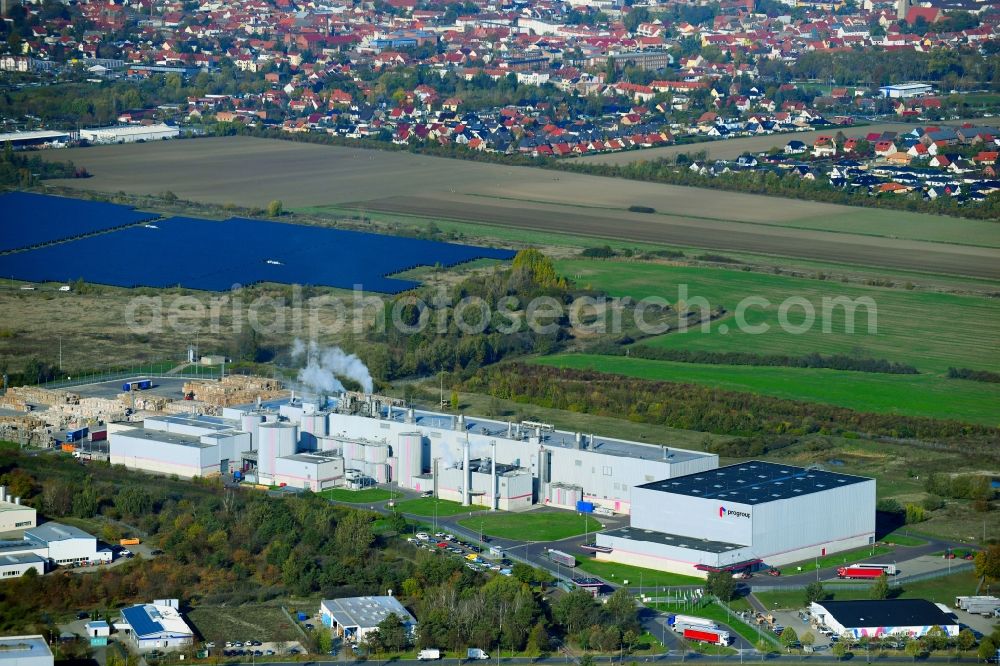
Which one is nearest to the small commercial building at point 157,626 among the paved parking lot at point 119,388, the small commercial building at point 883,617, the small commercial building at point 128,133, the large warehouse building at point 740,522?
the large warehouse building at point 740,522

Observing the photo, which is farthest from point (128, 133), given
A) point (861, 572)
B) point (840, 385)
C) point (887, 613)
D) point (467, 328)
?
point (887, 613)

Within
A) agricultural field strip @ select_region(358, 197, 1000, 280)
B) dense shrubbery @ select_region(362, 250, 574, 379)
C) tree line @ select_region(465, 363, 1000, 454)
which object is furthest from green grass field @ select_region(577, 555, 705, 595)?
agricultural field strip @ select_region(358, 197, 1000, 280)

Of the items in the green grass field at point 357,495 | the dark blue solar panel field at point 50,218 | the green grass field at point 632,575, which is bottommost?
the green grass field at point 357,495

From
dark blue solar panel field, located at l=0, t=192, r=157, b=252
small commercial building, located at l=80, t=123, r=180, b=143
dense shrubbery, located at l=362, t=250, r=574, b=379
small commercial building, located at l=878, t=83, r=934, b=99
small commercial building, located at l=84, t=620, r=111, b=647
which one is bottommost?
small commercial building, located at l=84, t=620, r=111, b=647

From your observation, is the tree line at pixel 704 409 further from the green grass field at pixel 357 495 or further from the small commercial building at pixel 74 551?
the small commercial building at pixel 74 551

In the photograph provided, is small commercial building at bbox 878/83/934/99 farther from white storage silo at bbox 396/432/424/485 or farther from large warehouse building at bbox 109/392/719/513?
white storage silo at bbox 396/432/424/485

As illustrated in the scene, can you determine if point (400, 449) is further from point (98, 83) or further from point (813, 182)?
point (98, 83)

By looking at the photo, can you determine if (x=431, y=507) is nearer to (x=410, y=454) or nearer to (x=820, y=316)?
(x=410, y=454)
